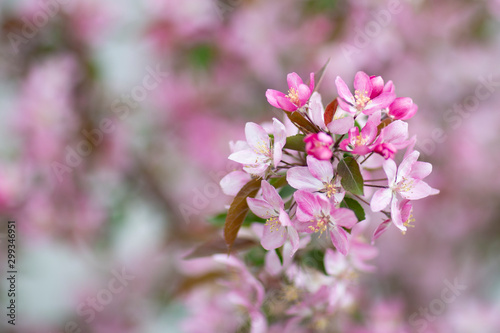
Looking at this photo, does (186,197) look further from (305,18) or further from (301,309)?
(301,309)

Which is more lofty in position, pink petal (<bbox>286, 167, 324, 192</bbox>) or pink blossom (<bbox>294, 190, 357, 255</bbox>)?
pink petal (<bbox>286, 167, 324, 192</bbox>)

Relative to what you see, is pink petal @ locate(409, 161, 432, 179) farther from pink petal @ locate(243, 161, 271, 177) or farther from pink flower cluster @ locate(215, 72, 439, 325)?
pink petal @ locate(243, 161, 271, 177)

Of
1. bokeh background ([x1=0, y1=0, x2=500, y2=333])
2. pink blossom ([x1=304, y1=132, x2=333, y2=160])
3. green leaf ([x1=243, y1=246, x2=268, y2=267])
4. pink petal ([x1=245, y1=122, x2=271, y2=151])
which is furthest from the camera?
bokeh background ([x1=0, y1=0, x2=500, y2=333])

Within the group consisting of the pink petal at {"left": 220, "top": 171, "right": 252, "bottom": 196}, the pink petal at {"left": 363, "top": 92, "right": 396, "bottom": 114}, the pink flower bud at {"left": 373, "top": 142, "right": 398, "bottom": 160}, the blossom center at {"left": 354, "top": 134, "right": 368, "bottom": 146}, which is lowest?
the pink flower bud at {"left": 373, "top": 142, "right": 398, "bottom": 160}

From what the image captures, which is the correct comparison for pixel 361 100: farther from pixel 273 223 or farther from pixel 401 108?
pixel 273 223

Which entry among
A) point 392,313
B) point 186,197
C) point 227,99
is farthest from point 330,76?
point 392,313

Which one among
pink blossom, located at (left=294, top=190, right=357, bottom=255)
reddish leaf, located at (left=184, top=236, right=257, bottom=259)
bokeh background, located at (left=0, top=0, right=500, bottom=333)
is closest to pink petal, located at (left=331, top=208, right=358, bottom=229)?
pink blossom, located at (left=294, top=190, right=357, bottom=255)
